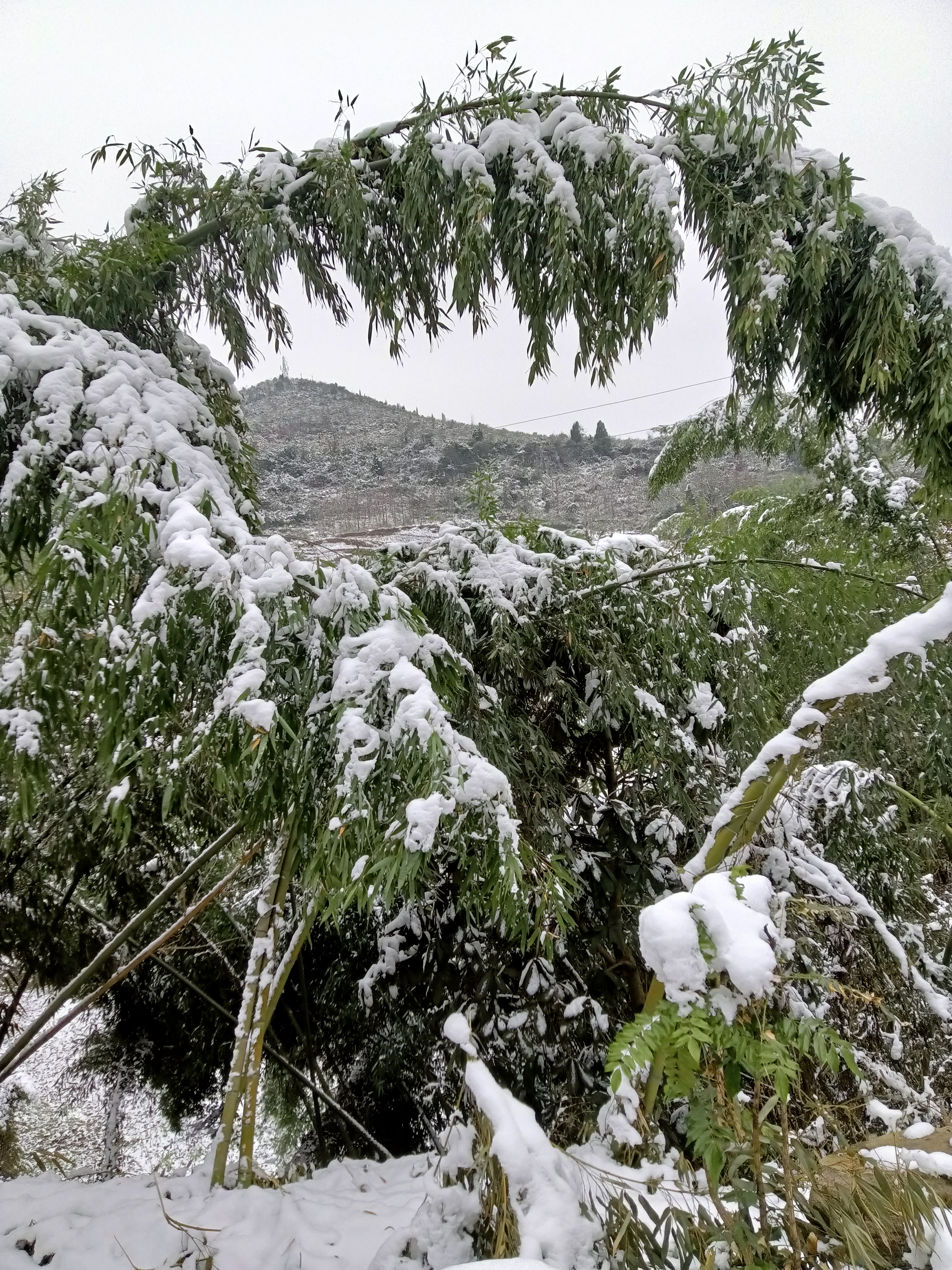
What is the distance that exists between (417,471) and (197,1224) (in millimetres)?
3159

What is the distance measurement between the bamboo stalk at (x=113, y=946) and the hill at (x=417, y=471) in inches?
35.0

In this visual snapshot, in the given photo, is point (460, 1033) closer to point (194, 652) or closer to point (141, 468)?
point (194, 652)

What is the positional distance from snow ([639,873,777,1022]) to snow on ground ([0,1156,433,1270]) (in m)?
1.04

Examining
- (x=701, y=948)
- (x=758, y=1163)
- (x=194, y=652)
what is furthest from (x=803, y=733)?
(x=194, y=652)

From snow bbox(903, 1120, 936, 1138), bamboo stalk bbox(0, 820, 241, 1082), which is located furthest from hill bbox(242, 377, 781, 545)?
snow bbox(903, 1120, 936, 1138)

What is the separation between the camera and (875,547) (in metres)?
2.79

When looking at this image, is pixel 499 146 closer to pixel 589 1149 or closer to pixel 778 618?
pixel 778 618

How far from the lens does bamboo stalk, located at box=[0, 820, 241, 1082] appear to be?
5.45 feet

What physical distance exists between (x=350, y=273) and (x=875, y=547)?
253 centimetres

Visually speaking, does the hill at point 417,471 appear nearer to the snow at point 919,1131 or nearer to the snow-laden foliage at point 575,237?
the snow-laden foliage at point 575,237

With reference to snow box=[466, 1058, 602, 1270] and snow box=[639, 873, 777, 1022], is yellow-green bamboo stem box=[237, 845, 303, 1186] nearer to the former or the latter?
snow box=[466, 1058, 602, 1270]

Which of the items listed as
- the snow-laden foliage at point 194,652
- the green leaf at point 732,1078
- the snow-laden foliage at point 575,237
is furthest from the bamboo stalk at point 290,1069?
the snow-laden foliage at point 575,237

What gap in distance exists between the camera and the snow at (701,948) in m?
0.60

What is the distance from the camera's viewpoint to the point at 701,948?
634 mm
